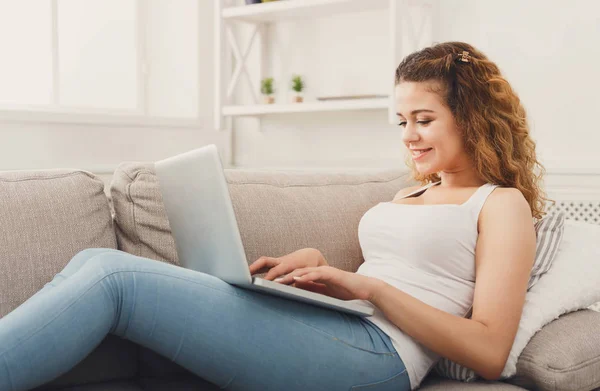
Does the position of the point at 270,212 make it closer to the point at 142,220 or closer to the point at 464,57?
the point at 142,220

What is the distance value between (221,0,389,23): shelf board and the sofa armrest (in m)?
1.85

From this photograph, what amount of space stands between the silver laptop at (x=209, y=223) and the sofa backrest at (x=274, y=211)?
249 mm

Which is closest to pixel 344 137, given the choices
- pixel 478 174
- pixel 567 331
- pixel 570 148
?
pixel 570 148

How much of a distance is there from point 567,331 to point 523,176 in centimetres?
35

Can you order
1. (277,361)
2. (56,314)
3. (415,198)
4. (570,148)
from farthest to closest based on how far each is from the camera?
1. (570,148)
2. (415,198)
3. (277,361)
4. (56,314)

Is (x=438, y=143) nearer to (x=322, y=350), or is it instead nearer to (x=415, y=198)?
(x=415, y=198)

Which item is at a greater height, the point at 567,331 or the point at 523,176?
the point at 523,176

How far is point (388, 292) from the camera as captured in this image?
134cm

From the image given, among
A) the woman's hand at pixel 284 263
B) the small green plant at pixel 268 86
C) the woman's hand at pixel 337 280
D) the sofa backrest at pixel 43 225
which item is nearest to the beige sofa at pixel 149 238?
the sofa backrest at pixel 43 225

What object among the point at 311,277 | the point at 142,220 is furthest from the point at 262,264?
the point at 142,220

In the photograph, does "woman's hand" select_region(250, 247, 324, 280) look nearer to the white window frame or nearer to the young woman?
the young woman

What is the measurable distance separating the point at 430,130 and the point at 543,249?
363 millimetres

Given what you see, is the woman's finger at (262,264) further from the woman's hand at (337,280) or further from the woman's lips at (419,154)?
the woman's lips at (419,154)

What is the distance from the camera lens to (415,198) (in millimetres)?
1714
